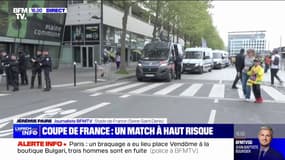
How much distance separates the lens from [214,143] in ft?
9.07

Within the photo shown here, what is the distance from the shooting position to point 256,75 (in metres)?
10.3

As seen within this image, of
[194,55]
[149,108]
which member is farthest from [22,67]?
[194,55]

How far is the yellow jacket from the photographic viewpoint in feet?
33.7

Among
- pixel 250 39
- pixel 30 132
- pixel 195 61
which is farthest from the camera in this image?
pixel 250 39

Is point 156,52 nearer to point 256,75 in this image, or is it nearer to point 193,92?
point 193,92

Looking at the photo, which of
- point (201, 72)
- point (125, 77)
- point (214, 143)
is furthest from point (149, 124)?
point (201, 72)

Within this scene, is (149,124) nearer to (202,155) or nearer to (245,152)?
(202,155)

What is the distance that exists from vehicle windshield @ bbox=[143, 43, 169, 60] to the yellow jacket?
31.1 feet

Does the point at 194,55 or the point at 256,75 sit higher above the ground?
the point at 194,55

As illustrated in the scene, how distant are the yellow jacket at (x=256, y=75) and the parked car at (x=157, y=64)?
27.3 ft

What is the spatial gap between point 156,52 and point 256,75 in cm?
1053

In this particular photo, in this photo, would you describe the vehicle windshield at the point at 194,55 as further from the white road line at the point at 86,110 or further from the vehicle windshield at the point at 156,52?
the white road line at the point at 86,110

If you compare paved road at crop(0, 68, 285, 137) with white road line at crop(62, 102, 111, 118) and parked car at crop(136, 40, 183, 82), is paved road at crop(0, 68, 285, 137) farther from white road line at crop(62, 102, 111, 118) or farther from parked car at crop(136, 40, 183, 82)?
parked car at crop(136, 40, 183, 82)

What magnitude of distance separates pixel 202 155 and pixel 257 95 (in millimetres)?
8407
